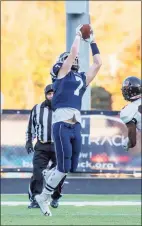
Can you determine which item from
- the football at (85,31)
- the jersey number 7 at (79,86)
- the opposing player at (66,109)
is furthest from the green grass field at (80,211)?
the football at (85,31)

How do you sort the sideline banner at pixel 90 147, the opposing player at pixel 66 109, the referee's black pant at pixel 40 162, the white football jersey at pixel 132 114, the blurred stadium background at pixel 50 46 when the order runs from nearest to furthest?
the white football jersey at pixel 132 114 < the opposing player at pixel 66 109 < the referee's black pant at pixel 40 162 < the sideline banner at pixel 90 147 < the blurred stadium background at pixel 50 46

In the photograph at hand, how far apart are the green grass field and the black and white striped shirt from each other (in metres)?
0.96

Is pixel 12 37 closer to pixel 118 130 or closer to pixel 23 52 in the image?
pixel 23 52

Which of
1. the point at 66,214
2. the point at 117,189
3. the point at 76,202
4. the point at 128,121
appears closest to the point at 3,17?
the point at 117,189

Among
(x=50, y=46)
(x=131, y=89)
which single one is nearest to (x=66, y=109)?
(x=131, y=89)

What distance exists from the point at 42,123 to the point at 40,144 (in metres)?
0.30

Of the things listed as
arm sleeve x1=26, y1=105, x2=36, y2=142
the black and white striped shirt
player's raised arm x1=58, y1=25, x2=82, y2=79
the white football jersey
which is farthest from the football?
arm sleeve x1=26, y1=105, x2=36, y2=142

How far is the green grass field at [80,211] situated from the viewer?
28.9 feet

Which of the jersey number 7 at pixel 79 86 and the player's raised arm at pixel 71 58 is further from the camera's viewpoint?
the jersey number 7 at pixel 79 86

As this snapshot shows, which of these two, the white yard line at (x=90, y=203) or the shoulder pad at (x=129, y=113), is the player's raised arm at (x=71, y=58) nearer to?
the shoulder pad at (x=129, y=113)

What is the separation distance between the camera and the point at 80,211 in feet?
33.3

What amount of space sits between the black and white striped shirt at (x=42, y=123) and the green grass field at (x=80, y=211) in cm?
96

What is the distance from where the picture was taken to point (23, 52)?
22766mm

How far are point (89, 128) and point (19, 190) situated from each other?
221 centimetres
